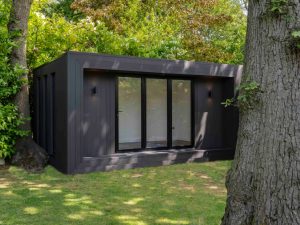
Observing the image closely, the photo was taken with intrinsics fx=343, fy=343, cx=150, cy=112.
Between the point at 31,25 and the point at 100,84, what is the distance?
3599 millimetres

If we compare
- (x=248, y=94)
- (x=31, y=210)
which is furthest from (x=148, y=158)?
(x=248, y=94)

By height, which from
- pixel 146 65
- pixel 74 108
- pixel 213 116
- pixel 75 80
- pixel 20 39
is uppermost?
pixel 20 39

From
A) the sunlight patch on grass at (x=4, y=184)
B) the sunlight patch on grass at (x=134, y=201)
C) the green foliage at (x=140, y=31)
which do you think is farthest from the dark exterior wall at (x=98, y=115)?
→ the green foliage at (x=140, y=31)

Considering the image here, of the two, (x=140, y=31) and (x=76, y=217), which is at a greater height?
(x=140, y=31)

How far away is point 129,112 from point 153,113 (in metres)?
0.61

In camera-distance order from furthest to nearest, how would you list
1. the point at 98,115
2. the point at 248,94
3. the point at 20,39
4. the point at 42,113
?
1. the point at 42,113
2. the point at 20,39
3. the point at 98,115
4. the point at 248,94

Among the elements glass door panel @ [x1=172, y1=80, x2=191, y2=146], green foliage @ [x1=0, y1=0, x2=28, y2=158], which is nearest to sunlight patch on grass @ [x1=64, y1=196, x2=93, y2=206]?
green foliage @ [x1=0, y1=0, x2=28, y2=158]

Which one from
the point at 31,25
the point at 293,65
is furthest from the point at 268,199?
the point at 31,25

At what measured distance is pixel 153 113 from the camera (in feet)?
26.2

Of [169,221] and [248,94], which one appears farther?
[169,221]

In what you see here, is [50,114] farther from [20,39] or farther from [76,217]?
[76,217]

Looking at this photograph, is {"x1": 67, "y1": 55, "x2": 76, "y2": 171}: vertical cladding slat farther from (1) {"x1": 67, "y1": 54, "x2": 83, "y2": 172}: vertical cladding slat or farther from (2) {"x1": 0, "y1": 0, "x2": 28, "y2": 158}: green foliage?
(2) {"x1": 0, "y1": 0, "x2": 28, "y2": 158}: green foliage

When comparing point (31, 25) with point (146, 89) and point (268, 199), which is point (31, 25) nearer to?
point (146, 89)

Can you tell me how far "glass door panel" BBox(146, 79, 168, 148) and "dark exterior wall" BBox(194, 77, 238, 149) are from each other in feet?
2.78
